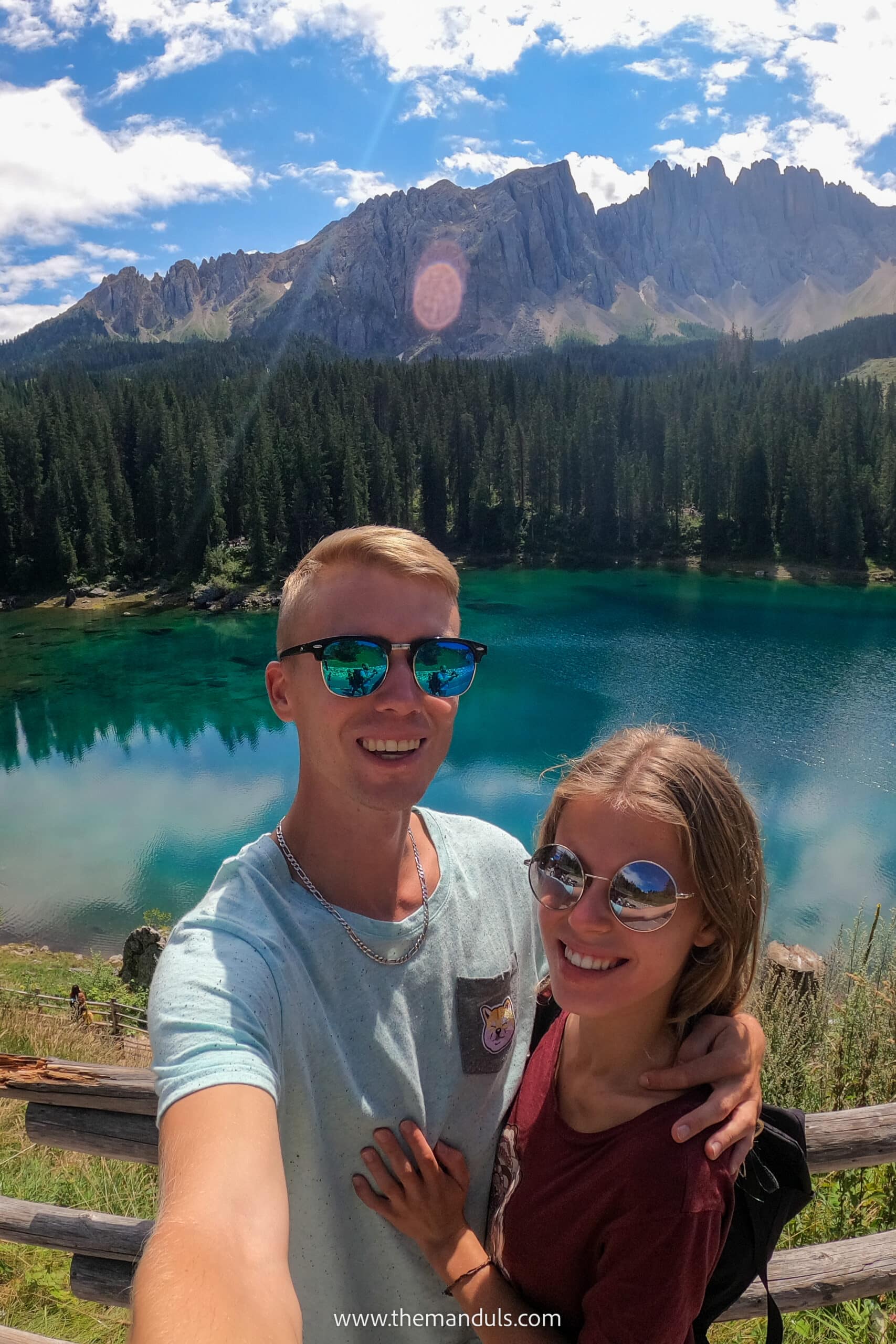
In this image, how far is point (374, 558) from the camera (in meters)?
2.11

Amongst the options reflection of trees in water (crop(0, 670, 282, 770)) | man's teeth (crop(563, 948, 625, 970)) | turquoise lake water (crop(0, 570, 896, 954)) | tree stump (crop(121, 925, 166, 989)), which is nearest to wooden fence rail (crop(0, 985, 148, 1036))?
tree stump (crop(121, 925, 166, 989))

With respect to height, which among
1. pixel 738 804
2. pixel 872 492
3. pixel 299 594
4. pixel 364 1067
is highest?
pixel 299 594

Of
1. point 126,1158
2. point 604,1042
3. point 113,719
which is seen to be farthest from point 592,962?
point 113,719

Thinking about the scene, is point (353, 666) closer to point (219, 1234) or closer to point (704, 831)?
point (704, 831)

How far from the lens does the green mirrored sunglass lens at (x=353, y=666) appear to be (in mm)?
2109

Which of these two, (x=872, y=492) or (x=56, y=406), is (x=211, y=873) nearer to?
(x=872, y=492)

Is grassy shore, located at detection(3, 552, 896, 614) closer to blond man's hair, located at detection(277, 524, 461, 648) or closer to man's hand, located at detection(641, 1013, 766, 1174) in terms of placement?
blond man's hair, located at detection(277, 524, 461, 648)

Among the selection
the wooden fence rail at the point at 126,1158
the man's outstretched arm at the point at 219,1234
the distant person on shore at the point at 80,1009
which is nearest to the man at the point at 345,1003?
the man's outstretched arm at the point at 219,1234

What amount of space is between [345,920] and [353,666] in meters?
0.63

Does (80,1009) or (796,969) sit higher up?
(796,969)

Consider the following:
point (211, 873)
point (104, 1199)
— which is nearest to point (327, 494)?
point (211, 873)

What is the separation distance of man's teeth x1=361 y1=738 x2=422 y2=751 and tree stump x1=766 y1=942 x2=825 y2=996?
Answer: 5.80 m

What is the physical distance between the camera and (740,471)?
6675cm

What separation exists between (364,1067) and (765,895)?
1057 millimetres
